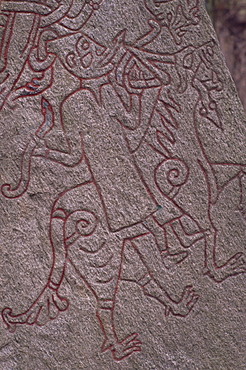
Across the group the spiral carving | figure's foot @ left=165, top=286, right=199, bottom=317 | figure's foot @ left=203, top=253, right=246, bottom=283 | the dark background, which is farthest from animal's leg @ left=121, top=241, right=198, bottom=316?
the dark background

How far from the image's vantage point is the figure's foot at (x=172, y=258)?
1766mm

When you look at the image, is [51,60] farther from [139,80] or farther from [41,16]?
[139,80]

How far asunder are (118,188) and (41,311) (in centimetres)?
58

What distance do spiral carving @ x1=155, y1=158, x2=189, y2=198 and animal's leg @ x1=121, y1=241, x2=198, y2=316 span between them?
26 cm

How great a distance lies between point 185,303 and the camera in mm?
1785

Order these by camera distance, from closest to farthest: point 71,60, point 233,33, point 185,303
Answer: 1. point 71,60
2. point 185,303
3. point 233,33

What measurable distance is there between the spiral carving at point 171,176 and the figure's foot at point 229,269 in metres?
0.36

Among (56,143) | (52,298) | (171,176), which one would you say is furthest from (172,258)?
(56,143)

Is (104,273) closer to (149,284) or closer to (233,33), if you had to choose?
(149,284)

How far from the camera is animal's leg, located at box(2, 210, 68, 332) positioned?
170 cm

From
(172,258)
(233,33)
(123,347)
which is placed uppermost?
(233,33)

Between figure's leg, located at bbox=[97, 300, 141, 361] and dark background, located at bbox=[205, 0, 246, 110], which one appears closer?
figure's leg, located at bbox=[97, 300, 141, 361]

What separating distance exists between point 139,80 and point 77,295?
2.97 ft

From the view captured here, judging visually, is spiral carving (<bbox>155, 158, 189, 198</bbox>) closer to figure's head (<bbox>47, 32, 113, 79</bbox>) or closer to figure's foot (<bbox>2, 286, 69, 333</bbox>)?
figure's head (<bbox>47, 32, 113, 79</bbox>)
